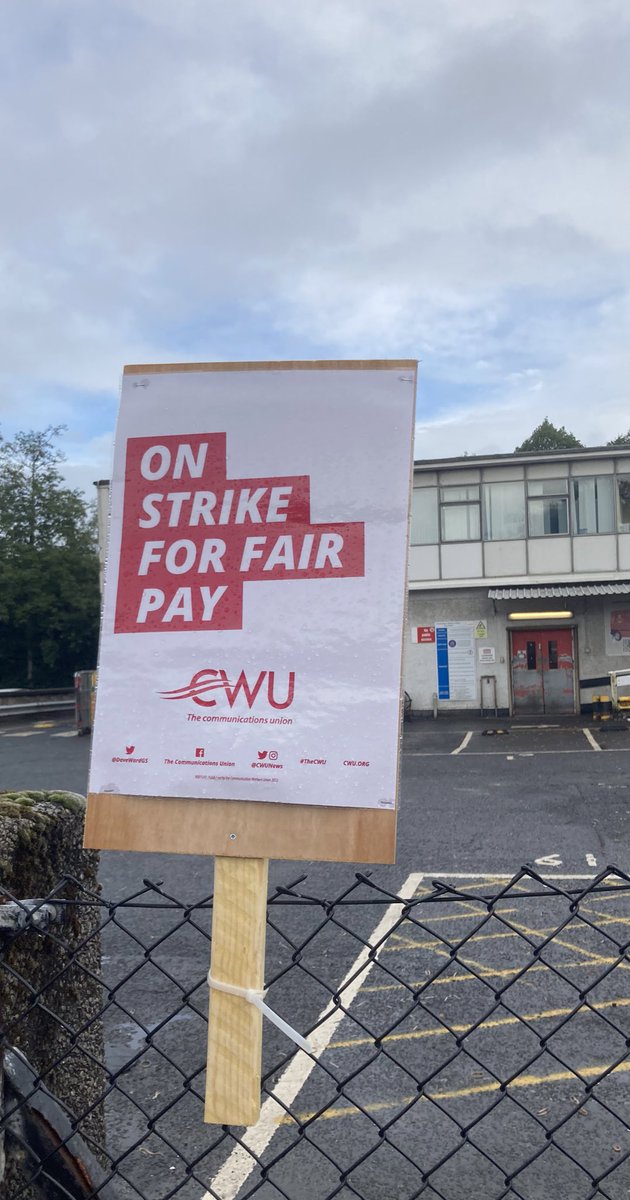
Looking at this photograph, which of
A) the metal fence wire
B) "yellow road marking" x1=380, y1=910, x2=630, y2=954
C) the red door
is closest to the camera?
the metal fence wire

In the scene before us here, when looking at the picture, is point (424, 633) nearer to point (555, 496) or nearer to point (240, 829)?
point (555, 496)

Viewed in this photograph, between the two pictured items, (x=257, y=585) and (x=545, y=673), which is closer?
(x=257, y=585)

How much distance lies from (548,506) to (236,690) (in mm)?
24050

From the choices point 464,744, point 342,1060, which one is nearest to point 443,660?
point 464,744

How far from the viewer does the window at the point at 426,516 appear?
25156 mm

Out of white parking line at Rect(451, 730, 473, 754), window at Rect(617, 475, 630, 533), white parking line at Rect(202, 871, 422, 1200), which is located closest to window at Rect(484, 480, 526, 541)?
window at Rect(617, 475, 630, 533)

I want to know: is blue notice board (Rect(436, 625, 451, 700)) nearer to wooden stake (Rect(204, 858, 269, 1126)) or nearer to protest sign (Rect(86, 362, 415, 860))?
protest sign (Rect(86, 362, 415, 860))

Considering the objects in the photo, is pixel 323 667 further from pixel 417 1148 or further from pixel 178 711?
pixel 417 1148

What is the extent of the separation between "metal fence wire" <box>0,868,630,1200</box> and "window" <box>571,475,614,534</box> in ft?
61.9

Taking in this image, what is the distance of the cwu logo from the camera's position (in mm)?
Result: 1680

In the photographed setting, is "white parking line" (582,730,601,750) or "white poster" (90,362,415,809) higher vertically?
"white poster" (90,362,415,809)

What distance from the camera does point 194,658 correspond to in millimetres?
1735

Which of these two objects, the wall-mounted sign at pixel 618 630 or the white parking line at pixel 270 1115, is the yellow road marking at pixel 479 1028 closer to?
the white parking line at pixel 270 1115

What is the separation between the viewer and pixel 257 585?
1737 millimetres
